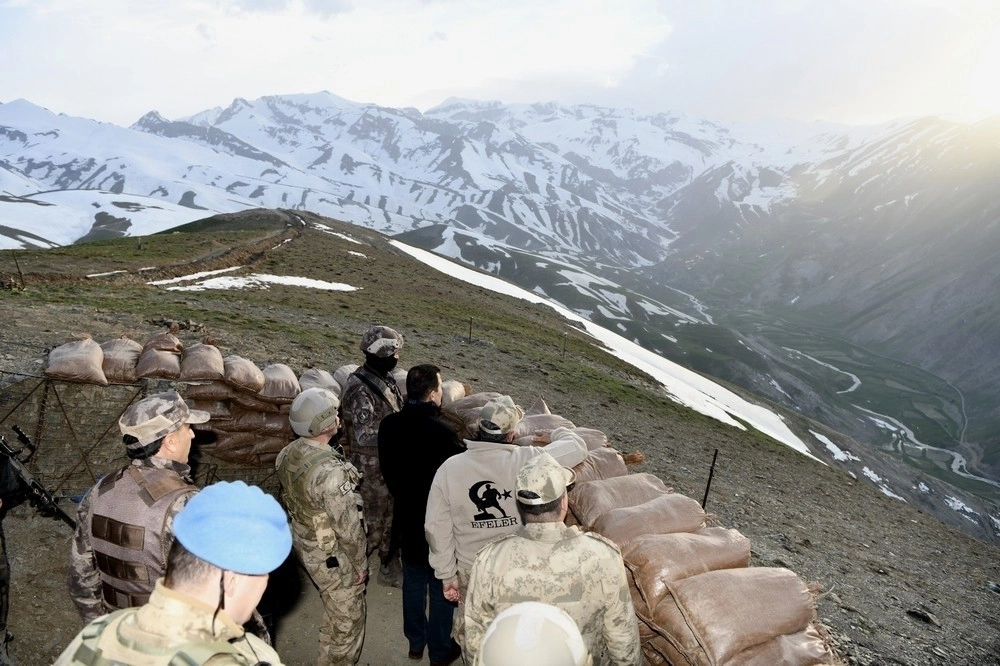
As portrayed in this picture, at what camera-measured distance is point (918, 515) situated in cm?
2019

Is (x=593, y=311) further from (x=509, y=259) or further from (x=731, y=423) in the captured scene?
(x=731, y=423)

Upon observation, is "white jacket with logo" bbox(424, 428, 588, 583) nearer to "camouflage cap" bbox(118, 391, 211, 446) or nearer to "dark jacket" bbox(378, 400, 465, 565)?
"dark jacket" bbox(378, 400, 465, 565)

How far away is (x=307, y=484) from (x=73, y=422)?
508cm

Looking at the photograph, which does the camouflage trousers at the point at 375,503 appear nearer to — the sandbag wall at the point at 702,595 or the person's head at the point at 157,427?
the sandbag wall at the point at 702,595

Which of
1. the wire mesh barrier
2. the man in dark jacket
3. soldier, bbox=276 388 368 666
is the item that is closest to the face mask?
the man in dark jacket

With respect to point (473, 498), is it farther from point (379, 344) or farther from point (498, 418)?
point (379, 344)

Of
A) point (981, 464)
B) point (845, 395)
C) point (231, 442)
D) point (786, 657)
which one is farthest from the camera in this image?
point (845, 395)

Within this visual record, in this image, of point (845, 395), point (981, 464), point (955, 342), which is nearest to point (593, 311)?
point (845, 395)

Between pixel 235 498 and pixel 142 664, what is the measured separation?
2.18ft

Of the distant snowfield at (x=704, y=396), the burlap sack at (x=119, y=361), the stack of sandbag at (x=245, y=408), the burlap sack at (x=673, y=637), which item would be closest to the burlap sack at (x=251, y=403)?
the stack of sandbag at (x=245, y=408)

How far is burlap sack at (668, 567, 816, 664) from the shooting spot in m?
4.06

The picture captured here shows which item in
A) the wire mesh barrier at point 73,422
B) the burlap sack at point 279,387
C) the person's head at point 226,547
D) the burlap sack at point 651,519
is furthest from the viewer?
the burlap sack at point 279,387

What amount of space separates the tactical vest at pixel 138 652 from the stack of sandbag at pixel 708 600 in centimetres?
333

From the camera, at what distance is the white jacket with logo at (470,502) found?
4.52m
